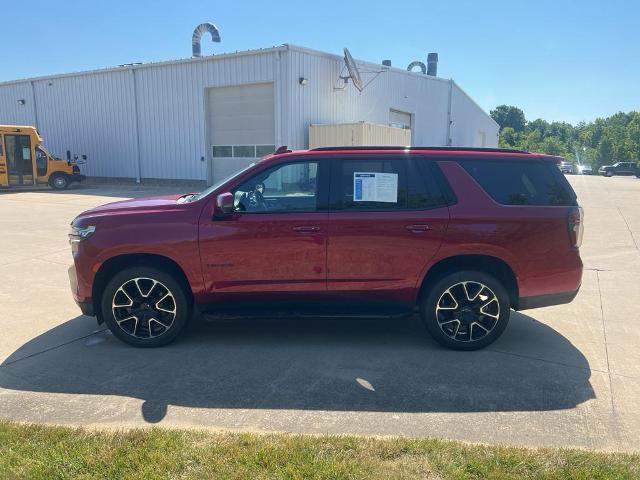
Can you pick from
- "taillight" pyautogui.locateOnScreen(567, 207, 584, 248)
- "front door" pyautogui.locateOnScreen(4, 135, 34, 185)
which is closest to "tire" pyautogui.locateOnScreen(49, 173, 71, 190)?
"front door" pyautogui.locateOnScreen(4, 135, 34, 185)

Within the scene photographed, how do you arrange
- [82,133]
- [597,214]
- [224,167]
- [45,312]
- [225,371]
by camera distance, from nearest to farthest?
[225,371] < [45,312] < [597,214] < [224,167] < [82,133]

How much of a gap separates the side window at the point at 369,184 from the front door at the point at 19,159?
22123 millimetres

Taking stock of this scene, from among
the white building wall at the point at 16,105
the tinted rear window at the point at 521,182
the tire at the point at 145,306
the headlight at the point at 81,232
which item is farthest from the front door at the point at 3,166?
the tinted rear window at the point at 521,182

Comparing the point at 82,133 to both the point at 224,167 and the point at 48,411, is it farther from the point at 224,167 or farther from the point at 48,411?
the point at 48,411

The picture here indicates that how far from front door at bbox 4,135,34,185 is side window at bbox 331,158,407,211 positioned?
2212 centimetres

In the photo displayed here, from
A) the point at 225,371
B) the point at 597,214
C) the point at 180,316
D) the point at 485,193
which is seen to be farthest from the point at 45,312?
the point at 597,214

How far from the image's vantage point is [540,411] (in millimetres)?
3475

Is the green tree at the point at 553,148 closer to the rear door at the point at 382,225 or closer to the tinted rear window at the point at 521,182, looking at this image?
the tinted rear window at the point at 521,182

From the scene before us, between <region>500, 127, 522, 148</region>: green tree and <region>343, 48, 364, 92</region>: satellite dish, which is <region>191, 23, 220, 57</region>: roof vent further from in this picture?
<region>500, 127, 522, 148</region>: green tree

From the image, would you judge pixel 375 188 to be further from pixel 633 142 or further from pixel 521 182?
pixel 633 142

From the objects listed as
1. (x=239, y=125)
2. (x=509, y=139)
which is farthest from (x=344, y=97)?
(x=509, y=139)

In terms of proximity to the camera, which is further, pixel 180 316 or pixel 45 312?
pixel 45 312

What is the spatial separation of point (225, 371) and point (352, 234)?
1585 mm

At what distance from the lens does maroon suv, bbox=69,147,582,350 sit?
4344 mm
